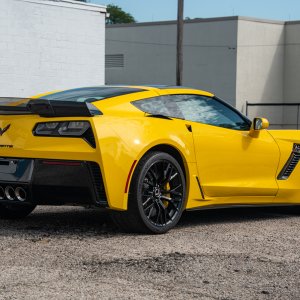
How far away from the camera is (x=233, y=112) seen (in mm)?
8125

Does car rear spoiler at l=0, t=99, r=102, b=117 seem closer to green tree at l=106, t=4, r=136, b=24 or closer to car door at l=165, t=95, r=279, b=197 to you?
car door at l=165, t=95, r=279, b=197

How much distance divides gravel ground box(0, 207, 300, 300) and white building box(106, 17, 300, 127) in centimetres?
3497

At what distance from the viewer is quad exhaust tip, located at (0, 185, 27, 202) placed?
6907mm

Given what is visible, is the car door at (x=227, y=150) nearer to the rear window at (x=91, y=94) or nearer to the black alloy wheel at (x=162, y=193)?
the black alloy wheel at (x=162, y=193)

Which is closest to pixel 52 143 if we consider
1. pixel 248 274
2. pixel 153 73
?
pixel 248 274

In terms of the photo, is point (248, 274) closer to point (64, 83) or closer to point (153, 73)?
point (64, 83)

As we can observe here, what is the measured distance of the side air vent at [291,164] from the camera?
8.36 m

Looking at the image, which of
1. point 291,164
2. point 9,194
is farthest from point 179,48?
point 9,194

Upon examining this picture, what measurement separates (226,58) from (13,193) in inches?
1430

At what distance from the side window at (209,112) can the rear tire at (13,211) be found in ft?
6.08

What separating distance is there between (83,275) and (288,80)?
41.6 metres

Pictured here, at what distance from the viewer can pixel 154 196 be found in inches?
277

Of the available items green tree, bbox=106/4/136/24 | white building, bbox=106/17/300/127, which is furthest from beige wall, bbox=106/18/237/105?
green tree, bbox=106/4/136/24

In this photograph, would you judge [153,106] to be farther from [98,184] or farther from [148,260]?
[148,260]
